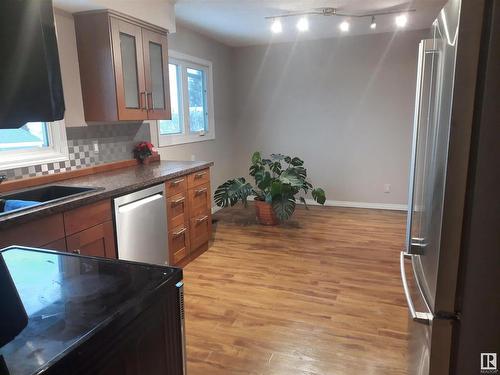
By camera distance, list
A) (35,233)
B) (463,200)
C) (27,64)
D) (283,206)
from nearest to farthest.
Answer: (27,64)
(463,200)
(35,233)
(283,206)

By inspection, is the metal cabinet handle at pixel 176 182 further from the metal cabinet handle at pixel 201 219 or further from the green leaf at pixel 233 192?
the green leaf at pixel 233 192

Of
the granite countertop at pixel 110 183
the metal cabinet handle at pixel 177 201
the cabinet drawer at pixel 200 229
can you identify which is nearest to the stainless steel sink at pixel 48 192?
the granite countertop at pixel 110 183

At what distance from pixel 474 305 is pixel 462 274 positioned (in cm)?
9

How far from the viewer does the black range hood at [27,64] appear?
2.35ft

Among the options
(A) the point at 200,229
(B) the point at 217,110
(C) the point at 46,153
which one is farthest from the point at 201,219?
(B) the point at 217,110

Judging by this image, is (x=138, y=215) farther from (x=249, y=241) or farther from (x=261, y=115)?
(x=261, y=115)

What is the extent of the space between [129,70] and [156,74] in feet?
1.21

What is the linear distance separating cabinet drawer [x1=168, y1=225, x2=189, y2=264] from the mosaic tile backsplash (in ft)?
2.82

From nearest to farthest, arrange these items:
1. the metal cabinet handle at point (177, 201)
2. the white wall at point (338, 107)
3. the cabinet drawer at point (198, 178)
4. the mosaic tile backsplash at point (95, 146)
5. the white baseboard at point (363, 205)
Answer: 1. the mosaic tile backsplash at point (95, 146)
2. the metal cabinet handle at point (177, 201)
3. the cabinet drawer at point (198, 178)
4. the white wall at point (338, 107)
5. the white baseboard at point (363, 205)

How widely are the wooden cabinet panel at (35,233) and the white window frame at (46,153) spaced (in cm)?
73

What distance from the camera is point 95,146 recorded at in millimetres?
2947

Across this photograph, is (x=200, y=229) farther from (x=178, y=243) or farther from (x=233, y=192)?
(x=233, y=192)

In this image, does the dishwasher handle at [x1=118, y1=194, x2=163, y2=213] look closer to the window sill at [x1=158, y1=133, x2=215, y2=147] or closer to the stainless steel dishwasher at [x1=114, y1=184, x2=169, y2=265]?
the stainless steel dishwasher at [x1=114, y1=184, x2=169, y2=265]

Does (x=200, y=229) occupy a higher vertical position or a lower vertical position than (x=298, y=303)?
higher
